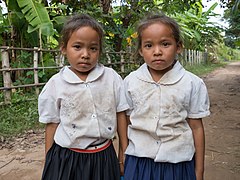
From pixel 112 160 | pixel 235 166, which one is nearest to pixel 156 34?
pixel 112 160

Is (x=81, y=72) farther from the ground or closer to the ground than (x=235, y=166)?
farther from the ground

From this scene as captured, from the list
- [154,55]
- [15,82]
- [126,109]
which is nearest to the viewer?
[154,55]

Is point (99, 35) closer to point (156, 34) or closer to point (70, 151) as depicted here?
point (156, 34)

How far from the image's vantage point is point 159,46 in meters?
1.33

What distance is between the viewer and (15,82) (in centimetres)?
566

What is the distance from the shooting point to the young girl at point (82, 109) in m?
1.38

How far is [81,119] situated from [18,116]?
10.5 feet

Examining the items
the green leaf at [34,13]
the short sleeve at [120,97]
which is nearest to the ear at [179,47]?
the short sleeve at [120,97]

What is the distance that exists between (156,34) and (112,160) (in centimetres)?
65

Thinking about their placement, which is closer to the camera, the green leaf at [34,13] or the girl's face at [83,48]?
the girl's face at [83,48]

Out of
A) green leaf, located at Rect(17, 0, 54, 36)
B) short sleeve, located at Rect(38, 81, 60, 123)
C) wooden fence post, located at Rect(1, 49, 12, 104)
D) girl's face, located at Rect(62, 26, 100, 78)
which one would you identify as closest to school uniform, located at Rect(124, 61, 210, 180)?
girl's face, located at Rect(62, 26, 100, 78)

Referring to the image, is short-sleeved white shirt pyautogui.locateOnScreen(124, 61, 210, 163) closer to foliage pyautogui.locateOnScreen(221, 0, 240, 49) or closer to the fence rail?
the fence rail

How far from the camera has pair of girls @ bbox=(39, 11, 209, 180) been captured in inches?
52.7

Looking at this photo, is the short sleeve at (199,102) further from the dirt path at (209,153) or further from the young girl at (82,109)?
the dirt path at (209,153)
